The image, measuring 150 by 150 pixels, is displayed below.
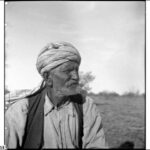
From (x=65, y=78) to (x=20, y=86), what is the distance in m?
0.32

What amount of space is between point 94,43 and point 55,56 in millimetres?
291

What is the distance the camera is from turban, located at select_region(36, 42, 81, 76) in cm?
200

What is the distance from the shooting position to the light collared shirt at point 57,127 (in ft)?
6.82

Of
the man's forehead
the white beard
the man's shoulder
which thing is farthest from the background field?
the man's shoulder

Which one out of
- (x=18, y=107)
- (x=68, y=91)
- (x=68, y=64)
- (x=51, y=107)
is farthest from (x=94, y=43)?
(x=18, y=107)

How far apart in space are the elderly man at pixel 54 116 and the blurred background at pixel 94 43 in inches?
2.5

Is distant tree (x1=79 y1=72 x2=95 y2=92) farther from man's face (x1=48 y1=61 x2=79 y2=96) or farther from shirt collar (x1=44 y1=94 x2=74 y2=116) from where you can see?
shirt collar (x1=44 y1=94 x2=74 y2=116)

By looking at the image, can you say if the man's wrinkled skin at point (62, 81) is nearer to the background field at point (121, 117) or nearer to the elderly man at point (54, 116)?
the elderly man at point (54, 116)

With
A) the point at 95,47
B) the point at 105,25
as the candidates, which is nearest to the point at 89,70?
the point at 95,47

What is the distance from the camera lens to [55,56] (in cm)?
200

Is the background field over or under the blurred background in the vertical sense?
under

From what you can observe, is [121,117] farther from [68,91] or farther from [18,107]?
[18,107]

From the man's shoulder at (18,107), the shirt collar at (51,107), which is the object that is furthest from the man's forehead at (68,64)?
the man's shoulder at (18,107)

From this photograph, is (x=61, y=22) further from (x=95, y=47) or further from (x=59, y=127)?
(x=59, y=127)
